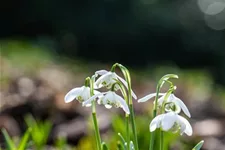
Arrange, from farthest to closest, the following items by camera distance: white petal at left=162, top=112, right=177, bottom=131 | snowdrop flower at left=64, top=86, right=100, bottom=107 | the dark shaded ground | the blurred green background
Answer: the blurred green background → the dark shaded ground → snowdrop flower at left=64, top=86, right=100, bottom=107 → white petal at left=162, top=112, right=177, bottom=131

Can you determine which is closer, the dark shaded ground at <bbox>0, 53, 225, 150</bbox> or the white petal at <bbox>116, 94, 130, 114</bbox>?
the white petal at <bbox>116, 94, 130, 114</bbox>

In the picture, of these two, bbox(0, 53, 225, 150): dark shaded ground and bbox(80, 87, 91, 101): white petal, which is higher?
bbox(80, 87, 91, 101): white petal

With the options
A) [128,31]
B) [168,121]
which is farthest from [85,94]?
[128,31]

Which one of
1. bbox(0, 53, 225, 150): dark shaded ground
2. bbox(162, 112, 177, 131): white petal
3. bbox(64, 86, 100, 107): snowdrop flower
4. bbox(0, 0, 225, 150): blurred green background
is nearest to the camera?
bbox(162, 112, 177, 131): white petal

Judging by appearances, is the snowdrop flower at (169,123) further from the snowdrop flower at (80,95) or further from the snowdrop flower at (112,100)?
the snowdrop flower at (80,95)

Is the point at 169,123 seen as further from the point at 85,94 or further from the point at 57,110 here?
the point at 57,110

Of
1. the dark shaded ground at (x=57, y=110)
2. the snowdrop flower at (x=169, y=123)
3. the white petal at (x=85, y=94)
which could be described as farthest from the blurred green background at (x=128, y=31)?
the snowdrop flower at (x=169, y=123)

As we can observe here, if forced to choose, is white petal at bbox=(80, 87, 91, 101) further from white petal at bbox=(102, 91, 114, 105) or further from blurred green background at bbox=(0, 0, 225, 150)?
blurred green background at bbox=(0, 0, 225, 150)

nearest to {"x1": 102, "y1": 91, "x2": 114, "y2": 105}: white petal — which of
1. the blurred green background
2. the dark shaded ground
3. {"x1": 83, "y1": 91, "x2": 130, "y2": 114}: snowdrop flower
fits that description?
{"x1": 83, "y1": 91, "x2": 130, "y2": 114}: snowdrop flower
